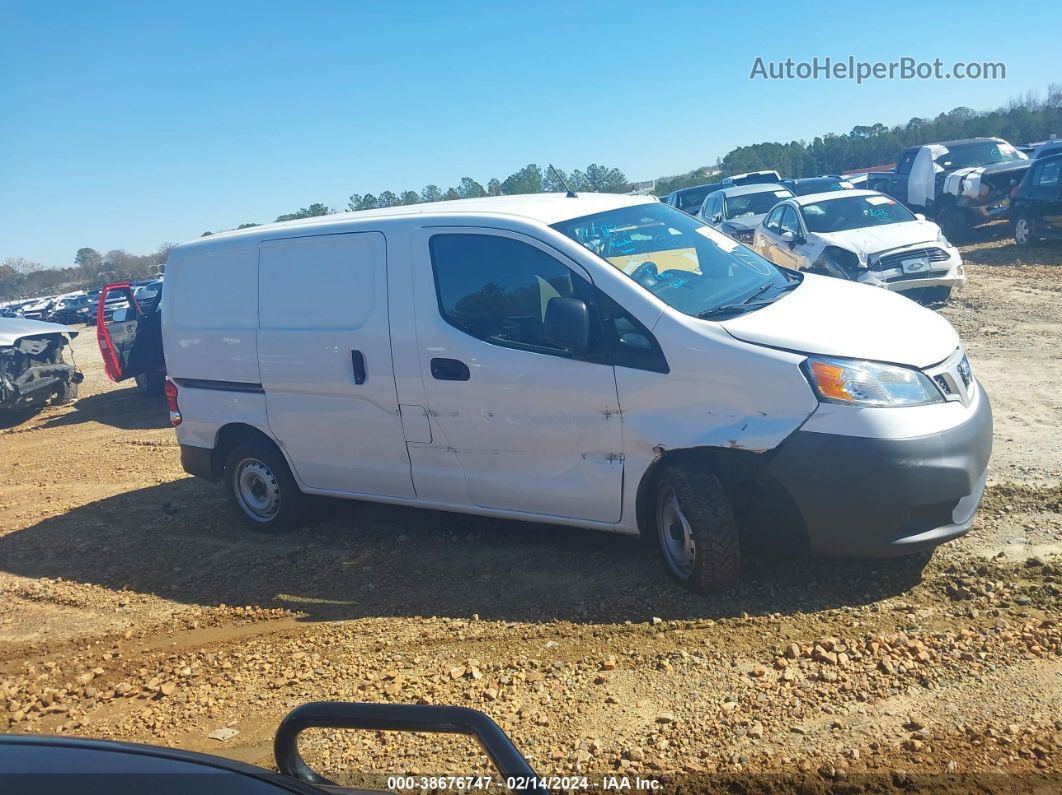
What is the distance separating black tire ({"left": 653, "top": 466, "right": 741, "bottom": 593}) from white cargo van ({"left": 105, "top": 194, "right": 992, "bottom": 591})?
0.01m

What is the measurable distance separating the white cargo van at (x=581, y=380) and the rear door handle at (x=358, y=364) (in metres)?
0.01

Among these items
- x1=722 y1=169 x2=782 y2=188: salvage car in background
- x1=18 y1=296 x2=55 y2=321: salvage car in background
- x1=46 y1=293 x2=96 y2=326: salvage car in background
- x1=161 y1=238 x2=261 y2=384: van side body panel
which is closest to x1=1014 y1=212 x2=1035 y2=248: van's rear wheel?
x1=722 y1=169 x2=782 y2=188: salvage car in background

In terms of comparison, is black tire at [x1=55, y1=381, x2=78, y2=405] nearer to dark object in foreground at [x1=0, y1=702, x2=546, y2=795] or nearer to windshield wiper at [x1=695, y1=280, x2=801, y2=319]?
windshield wiper at [x1=695, y1=280, x2=801, y2=319]

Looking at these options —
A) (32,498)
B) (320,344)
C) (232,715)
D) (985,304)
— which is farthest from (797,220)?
(232,715)

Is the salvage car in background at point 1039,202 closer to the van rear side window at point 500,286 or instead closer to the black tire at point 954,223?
the black tire at point 954,223

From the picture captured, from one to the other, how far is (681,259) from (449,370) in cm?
148

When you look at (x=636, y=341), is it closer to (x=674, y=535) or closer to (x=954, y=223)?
(x=674, y=535)

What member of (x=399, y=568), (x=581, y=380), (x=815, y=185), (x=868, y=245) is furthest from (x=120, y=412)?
(x=815, y=185)

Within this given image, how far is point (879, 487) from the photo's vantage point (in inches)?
160

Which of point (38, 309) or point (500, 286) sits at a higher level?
point (500, 286)

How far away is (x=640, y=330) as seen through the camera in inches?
181

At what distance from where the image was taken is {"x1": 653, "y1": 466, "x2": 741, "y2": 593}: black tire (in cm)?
437

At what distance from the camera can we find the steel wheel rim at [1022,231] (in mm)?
16594

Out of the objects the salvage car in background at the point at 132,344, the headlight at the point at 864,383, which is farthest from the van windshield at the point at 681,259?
the salvage car in background at the point at 132,344
